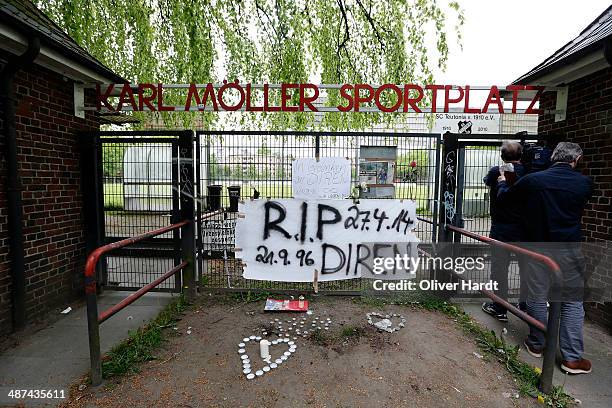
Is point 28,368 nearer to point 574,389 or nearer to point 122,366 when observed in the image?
point 122,366

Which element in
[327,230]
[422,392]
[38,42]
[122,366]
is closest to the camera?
[422,392]

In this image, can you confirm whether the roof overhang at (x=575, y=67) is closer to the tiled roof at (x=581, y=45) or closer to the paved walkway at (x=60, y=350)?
the tiled roof at (x=581, y=45)

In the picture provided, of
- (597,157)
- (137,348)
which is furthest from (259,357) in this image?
(597,157)

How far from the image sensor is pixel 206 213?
4.30 meters

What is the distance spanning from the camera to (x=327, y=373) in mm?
2775

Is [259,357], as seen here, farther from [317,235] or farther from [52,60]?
[52,60]

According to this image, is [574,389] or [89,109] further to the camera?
[89,109]

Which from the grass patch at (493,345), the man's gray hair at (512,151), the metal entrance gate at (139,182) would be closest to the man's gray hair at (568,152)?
the man's gray hair at (512,151)

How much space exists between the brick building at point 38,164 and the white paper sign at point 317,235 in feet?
7.03

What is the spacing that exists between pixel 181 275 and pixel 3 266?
1793 mm

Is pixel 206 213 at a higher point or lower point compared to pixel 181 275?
higher

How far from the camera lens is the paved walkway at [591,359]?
8.29ft

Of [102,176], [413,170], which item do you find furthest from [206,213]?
[413,170]

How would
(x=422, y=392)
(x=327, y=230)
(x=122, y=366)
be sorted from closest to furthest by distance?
(x=422, y=392)
(x=122, y=366)
(x=327, y=230)
